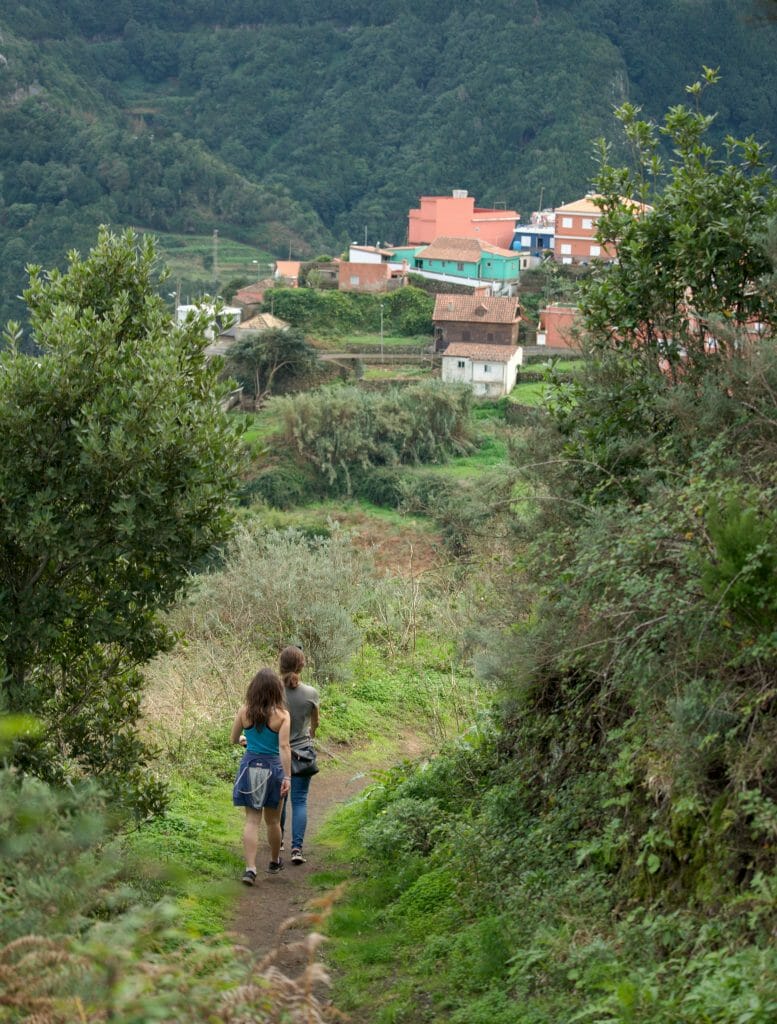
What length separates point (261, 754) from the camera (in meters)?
6.99

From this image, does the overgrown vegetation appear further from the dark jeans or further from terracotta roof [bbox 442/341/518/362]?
terracotta roof [bbox 442/341/518/362]

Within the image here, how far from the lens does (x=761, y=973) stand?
378cm

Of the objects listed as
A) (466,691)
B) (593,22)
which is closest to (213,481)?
(466,691)

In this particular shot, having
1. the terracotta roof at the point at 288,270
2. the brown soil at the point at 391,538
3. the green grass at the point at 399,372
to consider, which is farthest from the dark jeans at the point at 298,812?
the terracotta roof at the point at 288,270

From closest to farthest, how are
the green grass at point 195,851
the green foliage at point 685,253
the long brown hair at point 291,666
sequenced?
the green grass at point 195,851 → the green foliage at point 685,253 → the long brown hair at point 291,666

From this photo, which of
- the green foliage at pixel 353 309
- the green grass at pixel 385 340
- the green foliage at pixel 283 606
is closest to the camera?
the green foliage at pixel 283 606

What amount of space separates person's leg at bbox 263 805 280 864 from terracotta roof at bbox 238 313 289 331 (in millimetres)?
51284

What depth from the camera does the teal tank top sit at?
6.93 meters

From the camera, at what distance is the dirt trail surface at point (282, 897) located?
19.8 feet

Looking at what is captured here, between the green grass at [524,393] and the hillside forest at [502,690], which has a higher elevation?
the green grass at [524,393]

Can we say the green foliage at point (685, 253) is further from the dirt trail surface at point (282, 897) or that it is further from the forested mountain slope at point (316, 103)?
the forested mountain slope at point (316, 103)

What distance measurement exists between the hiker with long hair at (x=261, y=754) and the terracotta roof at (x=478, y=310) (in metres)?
53.6

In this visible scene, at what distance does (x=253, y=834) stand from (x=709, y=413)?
11.2ft

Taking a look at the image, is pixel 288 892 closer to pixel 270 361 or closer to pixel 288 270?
pixel 270 361
